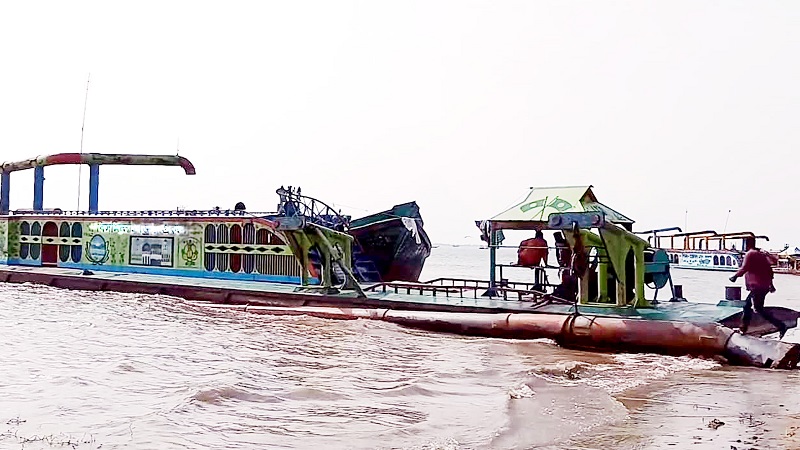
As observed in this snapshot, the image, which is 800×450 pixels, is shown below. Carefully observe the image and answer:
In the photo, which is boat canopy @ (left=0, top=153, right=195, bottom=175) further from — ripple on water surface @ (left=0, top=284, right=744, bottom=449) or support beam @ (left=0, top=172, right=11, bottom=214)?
ripple on water surface @ (left=0, top=284, right=744, bottom=449)

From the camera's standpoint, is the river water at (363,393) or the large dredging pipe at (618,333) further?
the large dredging pipe at (618,333)

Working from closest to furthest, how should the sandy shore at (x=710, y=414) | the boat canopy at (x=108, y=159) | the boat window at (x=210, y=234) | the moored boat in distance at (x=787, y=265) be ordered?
1. the sandy shore at (x=710, y=414)
2. the boat window at (x=210, y=234)
3. the boat canopy at (x=108, y=159)
4. the moored boat in distance at (x=787, y=265)

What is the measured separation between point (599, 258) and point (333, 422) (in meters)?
6.59

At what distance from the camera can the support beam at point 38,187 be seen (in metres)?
28.4

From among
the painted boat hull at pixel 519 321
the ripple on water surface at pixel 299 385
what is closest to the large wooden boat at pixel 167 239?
the painted boat hull at pixel 519 321

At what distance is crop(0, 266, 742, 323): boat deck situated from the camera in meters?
13.7

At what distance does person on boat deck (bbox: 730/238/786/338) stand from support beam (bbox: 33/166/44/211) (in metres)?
23.7

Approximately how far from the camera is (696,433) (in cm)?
767

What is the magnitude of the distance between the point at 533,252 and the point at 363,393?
612cm

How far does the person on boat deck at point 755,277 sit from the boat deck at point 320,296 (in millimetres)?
372

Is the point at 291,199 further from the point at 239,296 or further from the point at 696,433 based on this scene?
the point at 696,433

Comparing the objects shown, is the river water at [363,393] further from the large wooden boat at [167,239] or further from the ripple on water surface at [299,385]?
the large wooden boat at [167,239]

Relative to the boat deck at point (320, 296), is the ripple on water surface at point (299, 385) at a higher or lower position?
lower

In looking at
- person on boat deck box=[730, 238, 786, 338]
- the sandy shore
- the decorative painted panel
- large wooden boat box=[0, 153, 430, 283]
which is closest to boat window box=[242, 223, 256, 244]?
large wooden boat box=[0, 153, 430, 283]
